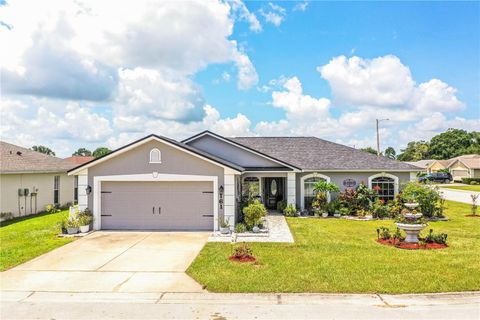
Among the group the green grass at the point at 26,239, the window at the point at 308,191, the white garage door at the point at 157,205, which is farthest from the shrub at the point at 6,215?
the window at the point at 308,191

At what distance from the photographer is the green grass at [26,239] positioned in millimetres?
11227

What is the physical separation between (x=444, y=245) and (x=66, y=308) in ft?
38.8

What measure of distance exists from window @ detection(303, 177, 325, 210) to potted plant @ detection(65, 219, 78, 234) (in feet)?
41.9

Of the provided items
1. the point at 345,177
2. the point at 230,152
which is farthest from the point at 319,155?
the point at 230,152

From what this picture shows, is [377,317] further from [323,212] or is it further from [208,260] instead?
[323,212]

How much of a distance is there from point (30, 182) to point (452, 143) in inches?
4009

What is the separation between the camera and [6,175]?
61.8 feet

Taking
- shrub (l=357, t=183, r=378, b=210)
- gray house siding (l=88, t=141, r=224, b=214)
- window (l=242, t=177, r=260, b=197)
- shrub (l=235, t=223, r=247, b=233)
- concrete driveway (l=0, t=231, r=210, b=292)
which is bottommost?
concrete driveway (l=0, t=231, r=210, b=292)

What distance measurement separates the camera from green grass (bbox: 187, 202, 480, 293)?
8.25 meters

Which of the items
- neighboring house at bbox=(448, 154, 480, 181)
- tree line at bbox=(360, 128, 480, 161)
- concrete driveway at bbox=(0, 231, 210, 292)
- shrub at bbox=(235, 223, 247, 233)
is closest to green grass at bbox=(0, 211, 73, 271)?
concrete driveway at bbox=(0, 231, 210, 292)

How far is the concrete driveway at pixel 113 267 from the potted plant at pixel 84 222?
1133 millimetres

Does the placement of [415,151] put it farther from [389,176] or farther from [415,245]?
[415,245]

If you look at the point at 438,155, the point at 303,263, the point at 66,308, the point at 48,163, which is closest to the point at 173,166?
the point at 303,263

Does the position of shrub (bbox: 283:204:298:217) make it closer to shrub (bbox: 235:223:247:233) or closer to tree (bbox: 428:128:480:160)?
shrub (bbox: 235:223:247:233)
